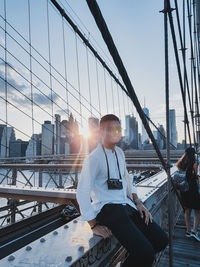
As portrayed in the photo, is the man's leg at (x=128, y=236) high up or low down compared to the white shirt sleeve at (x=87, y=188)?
down

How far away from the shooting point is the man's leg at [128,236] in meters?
Result: 1.07

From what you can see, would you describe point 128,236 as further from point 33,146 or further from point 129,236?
point 33,146

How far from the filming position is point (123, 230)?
3.61 ft

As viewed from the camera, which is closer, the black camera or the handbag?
the black camera

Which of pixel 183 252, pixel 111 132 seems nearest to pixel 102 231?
pixel 111 132

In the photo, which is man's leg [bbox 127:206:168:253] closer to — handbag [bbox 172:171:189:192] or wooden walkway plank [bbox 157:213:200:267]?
wooden walkway plank [bbox 157:213:200:267]

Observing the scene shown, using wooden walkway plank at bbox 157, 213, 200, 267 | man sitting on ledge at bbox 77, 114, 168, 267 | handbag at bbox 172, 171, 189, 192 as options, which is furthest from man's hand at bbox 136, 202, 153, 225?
handbag at bbox 172, 171, 189, 192

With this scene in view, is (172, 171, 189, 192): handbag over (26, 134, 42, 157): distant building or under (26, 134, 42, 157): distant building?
under

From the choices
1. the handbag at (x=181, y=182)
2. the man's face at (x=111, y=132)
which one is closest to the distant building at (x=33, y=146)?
the handbag at (x=181, y=182)

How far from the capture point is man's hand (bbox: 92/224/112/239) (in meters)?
1.11

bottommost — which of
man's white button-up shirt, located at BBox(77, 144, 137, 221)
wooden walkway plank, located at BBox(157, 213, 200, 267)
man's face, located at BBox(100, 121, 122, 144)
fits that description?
wooden walkway plank, located at BBox(157, 213, 200, 267)

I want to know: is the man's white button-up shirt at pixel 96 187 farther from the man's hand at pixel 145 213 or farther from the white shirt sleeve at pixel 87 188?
the man's hand at pixel 145 213

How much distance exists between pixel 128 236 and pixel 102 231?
15 centimetres

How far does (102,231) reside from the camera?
1139 mm
